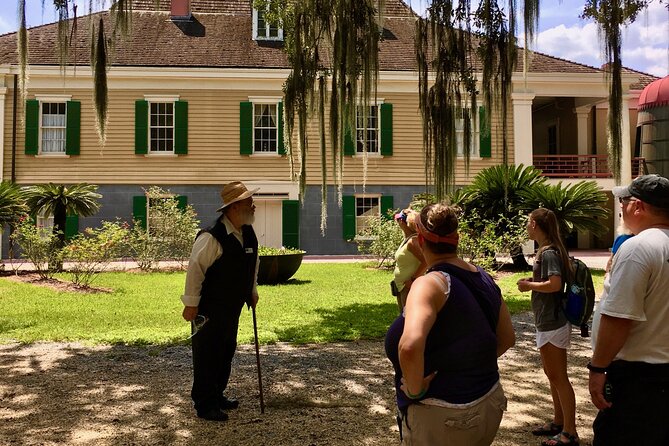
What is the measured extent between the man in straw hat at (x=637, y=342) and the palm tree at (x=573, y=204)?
11.6 meters

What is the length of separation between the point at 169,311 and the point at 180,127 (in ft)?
37.1

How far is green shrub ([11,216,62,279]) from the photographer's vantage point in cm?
1273


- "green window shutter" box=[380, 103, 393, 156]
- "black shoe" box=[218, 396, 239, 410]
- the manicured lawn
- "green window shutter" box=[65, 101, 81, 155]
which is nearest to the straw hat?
"black shoe" box=[218, 396, 239, 410]

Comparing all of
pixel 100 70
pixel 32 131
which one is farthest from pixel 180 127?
pixel 100 70

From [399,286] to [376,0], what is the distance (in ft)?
13.1

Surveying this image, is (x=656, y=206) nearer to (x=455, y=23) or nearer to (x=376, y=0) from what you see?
(x=455, y=23)

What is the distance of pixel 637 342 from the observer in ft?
7.72

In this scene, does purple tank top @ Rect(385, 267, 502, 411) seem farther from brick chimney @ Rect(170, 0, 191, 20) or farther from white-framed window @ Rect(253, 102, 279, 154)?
brick chimney @ Rect(170, 0, 191, 20)

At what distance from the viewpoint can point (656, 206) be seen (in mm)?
2410

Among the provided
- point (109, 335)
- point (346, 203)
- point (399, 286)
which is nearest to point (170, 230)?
point (346, 203)

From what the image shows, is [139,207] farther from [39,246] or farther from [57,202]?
[39,246]

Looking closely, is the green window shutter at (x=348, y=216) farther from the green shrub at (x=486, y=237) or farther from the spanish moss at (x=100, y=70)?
the spanish moss at (x=100, y=70)

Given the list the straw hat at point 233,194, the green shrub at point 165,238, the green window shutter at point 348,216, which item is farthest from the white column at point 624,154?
the green shrub at point 165,238

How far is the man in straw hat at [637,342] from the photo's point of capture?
7.48 ft
